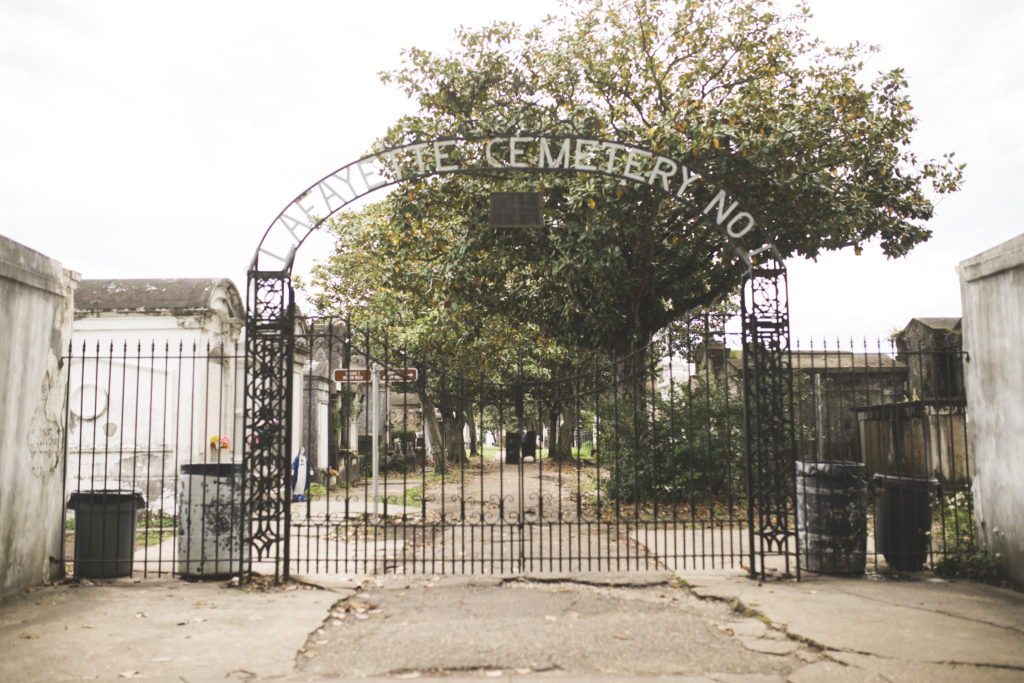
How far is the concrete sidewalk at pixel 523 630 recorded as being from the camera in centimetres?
514

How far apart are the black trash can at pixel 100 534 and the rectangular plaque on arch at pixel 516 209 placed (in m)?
4.88

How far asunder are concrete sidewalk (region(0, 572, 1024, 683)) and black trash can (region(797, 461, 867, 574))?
253mm

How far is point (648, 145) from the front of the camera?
12508 mm

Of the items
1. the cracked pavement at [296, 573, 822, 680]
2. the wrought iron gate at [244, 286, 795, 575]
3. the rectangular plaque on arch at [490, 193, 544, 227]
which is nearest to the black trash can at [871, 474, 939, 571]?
the wrought iron gate at [244, 286, 795, 575]

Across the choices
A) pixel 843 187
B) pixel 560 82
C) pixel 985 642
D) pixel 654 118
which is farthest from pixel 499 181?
pixel 985 642

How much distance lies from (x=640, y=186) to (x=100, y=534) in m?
9.21

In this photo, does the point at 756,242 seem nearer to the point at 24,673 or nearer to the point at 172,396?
the point at 172,396

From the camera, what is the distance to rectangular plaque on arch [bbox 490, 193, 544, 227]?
830cm

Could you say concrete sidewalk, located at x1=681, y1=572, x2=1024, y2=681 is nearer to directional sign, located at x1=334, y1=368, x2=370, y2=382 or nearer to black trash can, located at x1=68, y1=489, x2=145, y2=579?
directional sign, located at x1=334, y1=368, x2=370, y2=382

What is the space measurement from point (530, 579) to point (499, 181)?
7.93 m

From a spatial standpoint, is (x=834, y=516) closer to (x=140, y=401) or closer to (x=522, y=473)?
(x=522, y=473)

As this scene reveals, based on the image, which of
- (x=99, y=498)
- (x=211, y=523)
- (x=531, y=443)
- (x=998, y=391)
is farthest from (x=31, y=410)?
(x=531, y=443)

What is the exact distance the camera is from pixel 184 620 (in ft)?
20.9

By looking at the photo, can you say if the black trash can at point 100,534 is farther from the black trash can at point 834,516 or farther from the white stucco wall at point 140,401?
the black trash can at point 834,516
